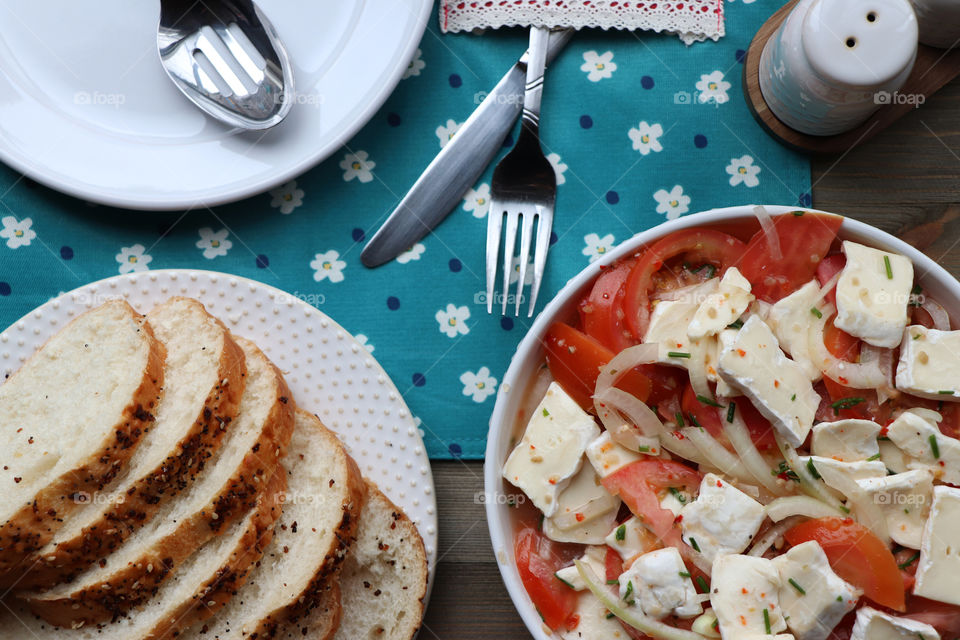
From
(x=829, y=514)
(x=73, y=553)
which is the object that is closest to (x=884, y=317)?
(x=829, y=514)

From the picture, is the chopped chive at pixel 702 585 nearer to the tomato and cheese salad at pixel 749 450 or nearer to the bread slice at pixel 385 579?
the tomato and cheese salad at pixel 749 450

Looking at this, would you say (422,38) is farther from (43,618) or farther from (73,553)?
(43,618)

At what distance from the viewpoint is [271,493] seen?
7.32 ft

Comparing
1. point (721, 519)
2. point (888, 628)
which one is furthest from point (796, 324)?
point (888, 628)

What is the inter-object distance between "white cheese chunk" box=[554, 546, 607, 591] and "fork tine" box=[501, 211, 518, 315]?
83 cm

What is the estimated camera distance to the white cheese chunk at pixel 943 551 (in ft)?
6.12

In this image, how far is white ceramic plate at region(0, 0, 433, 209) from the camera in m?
2.44

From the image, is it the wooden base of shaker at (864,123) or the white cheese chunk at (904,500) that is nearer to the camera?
the white cheese chunk at (904,500)

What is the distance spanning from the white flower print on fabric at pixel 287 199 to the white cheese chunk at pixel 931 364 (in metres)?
1.91

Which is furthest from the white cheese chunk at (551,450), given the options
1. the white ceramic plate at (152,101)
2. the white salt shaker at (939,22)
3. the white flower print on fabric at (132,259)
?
the white salt shaker at (939,22)

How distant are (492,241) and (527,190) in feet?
0.69

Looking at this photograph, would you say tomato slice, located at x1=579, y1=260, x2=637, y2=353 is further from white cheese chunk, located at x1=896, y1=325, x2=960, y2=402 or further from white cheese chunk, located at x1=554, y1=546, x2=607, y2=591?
white cheese chunk, located at x1=896, y1=325, x2=960, y2=402

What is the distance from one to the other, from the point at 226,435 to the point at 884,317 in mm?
1887

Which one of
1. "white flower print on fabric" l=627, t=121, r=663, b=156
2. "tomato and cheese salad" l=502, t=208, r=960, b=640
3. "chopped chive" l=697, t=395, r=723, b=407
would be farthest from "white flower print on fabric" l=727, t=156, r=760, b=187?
"chopped chive" l=697, t=395, r=723, b=407
